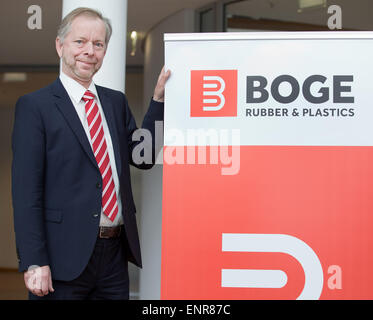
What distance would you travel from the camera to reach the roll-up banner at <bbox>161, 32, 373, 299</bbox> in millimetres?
2066

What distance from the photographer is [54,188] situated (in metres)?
1.98

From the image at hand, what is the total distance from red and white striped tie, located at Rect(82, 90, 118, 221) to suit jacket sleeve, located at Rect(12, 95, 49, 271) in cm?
19

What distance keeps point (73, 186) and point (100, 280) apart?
35 centimetres

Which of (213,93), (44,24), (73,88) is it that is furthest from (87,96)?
(44,24)

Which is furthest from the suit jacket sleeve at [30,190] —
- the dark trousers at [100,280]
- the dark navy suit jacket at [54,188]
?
the dark trousers at [100,280]

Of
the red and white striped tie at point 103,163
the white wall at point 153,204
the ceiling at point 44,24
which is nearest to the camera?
the red and white striped tie at point 103,163

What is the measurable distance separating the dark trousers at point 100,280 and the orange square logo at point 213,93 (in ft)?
1.92

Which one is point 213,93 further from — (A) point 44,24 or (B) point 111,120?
(A) point 44,24

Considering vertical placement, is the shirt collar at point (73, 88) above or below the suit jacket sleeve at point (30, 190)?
above

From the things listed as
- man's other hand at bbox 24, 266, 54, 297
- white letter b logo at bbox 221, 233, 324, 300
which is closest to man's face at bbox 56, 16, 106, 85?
man's other hand at bbox 24, 266, 54, 297

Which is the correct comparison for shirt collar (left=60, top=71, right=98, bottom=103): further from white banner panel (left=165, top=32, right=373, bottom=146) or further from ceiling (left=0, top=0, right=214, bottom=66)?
ceiling (left=0, top=0, right=214, bottom=66)

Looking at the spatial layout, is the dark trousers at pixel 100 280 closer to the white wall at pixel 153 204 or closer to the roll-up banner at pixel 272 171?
the roll-up banner at pixel 272 171

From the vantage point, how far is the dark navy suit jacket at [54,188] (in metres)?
1.93
